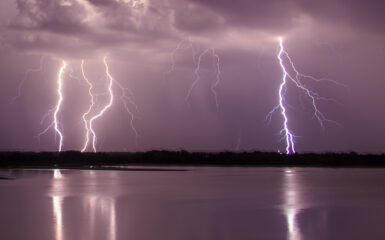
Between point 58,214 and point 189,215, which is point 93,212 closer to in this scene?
point 58,214

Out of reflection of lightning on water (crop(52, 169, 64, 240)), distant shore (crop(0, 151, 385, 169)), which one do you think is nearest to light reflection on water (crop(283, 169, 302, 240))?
reflection of lightning on water (crop(52, 169, 64, 240))

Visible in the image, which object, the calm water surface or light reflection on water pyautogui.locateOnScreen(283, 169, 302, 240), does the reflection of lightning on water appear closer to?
the calm water surface

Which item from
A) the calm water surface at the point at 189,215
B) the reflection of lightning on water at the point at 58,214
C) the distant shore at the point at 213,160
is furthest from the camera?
the distant shore at the point at 213,160

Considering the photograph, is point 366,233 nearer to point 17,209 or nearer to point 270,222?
point 270,222

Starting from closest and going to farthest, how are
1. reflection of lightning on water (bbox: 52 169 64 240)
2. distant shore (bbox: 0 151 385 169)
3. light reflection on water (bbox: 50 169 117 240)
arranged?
1. reflection of lightning on water (bbox: 52 169 64 240)
2. light reflection on water (bbox: 50 169 117 240)
3. distant shore (bbox: 0 151 385 169)

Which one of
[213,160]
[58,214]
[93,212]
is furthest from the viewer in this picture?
[213,160]

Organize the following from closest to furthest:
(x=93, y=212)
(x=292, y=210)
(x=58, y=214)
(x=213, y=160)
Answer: (x=58, y=214) → (x=93, y=212) → (x=292, y=210) → (x=213, y=160)

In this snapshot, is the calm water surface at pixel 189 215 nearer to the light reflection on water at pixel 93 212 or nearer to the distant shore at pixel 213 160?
the light reflection on water at pixel 93 212

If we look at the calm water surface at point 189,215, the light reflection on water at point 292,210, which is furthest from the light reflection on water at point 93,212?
the light reflection on water at point 292,210

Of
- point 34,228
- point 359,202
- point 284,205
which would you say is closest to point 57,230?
point 34,228

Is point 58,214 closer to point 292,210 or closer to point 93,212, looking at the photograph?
point 93,212

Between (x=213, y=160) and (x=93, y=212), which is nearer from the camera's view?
(x=93, y=212)

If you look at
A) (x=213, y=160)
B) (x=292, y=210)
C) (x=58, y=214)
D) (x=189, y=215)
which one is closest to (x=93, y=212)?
(x=58, y=214)
